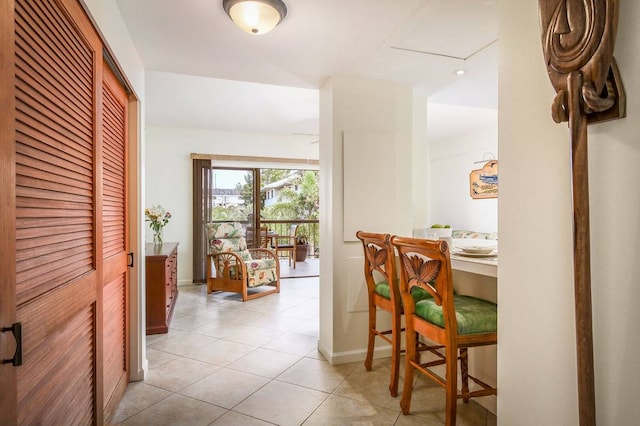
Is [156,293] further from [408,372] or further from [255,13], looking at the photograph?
[255,13]

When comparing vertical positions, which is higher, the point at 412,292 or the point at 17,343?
the point at 17,343

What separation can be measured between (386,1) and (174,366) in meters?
2.77

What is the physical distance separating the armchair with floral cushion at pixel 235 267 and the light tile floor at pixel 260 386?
109 cm

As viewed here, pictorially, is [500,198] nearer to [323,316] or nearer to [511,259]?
[511,259]

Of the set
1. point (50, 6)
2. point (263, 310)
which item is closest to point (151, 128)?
point (263, 310)

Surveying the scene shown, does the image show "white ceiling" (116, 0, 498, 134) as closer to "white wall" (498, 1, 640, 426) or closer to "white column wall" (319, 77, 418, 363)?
"white column wall" (319, 77, 418, 363)

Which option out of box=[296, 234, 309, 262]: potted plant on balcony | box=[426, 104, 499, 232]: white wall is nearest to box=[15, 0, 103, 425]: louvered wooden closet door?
box=[426, 104, 499, 232]: white wall

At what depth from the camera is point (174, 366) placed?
2625mm

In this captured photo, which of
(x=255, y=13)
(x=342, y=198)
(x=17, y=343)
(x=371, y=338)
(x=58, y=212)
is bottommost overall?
(x=371, y=338)

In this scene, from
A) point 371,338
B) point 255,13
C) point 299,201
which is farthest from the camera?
point 299,201

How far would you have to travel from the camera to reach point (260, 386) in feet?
7.64

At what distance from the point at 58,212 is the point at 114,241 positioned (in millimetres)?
908

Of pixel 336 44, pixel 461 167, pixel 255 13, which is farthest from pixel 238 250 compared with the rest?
pixel 461 167

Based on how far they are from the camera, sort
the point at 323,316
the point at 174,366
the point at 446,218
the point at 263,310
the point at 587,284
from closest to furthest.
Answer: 1. the point at 587,284
2. the point at 174,366
3. the point at 323,316
4. the point at 263,310
5. the point at 446,218
